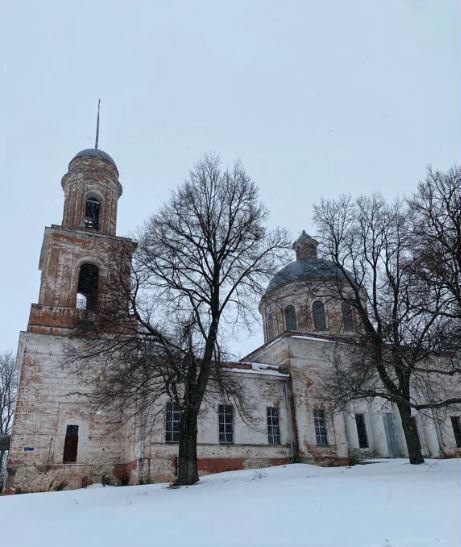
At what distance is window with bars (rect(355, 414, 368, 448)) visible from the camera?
23.8m

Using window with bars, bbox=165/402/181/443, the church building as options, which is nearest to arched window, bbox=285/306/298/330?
the church building

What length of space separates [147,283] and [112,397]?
3.64 m

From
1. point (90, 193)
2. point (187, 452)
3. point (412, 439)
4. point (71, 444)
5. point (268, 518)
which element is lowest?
point (268, 518)

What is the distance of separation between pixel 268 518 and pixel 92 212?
21128 millimetres

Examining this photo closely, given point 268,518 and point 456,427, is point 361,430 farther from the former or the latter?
point 268,518

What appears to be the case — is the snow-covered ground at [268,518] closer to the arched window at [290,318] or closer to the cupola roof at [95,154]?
the arched window at [290,318]

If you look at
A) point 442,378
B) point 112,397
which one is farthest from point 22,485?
point 442,378

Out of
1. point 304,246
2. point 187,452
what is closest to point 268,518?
point 187,452

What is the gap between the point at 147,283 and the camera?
50.0 feet

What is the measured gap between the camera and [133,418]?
21.3 m

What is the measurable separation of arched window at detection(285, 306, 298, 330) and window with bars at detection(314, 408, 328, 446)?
5.84 meters

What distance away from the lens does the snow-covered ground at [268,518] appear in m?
6.24

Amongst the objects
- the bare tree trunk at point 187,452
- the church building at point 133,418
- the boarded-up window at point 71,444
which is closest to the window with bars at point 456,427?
the church building at point 133,418

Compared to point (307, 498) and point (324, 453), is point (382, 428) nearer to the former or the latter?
point (324, 453)
